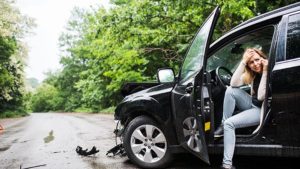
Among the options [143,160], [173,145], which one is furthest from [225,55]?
[143,160]

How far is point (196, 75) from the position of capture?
3.88 meters

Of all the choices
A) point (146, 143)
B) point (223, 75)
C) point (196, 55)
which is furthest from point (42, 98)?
point (196, 55)

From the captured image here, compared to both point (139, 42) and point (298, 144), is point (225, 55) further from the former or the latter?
point (139, 42)

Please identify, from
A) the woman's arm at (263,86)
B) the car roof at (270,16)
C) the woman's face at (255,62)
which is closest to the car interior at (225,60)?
Answer: the car roof at (270,16)

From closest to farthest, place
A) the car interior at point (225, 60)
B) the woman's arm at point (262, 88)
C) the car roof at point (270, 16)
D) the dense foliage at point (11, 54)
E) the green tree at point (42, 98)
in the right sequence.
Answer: the car roof at point (270, 16) → the woman's arm at point (262, 88) → the car interior at point (225, 60) → the dense foliage at point (11, 54) → the green tree at point (42, 98)

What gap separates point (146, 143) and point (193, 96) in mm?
1349

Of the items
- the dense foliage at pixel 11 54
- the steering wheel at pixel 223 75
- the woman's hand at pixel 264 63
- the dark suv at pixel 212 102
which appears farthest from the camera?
the dense foliage at pixel 11 54

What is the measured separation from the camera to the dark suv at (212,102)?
3533mm

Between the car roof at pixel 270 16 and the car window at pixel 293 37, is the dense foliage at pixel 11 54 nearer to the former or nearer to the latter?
the car roof at pixel 270 16

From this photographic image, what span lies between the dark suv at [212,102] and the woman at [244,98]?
136mm

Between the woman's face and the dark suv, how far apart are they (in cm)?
24

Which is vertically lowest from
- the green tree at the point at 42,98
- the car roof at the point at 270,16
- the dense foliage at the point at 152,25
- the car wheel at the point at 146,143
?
the green tree at the point at 42,98

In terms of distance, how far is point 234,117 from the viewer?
13.1 feet

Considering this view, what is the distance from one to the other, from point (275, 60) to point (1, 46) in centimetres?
3121
